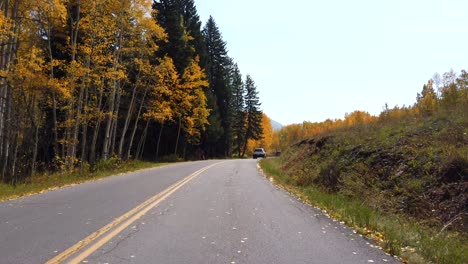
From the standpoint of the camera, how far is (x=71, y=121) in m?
22.2

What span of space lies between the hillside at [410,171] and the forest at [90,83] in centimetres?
1326

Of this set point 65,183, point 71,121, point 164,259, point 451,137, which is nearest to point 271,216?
point 164,259

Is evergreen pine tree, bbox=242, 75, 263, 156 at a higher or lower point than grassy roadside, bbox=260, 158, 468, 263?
higher

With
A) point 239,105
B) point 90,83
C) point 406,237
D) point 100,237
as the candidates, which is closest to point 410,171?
point 406,237

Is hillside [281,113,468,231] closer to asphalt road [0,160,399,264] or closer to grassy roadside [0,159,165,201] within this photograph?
asphalt road [0,160,399,264]

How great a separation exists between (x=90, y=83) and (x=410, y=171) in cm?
2097

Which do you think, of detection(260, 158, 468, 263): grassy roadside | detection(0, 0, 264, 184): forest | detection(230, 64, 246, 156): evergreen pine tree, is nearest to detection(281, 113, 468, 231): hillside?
detection(260, 158, 468, 263): grassy roadside

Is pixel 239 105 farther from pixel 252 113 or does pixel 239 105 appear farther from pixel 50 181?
pixel 50 181

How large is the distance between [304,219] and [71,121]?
55.2ft

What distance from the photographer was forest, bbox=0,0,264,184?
1973cm

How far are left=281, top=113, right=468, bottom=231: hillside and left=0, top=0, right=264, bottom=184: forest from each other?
1326cm

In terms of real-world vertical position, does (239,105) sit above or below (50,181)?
above

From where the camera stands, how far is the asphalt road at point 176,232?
5910 mm

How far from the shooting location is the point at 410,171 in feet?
39.5
